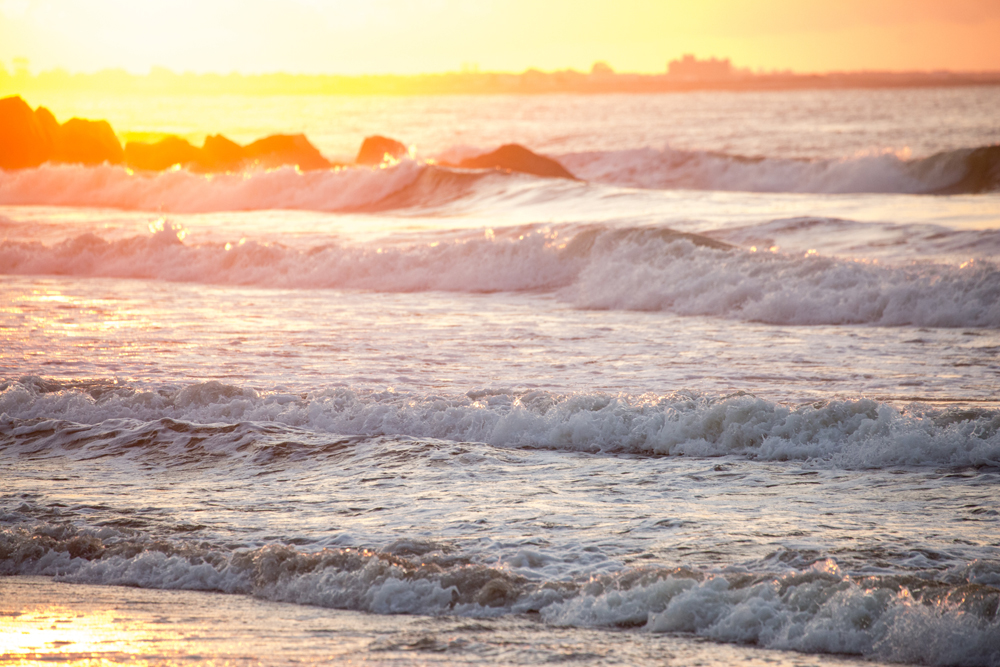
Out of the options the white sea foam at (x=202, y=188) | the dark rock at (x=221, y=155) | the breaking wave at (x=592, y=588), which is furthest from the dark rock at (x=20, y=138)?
the breaking wave at (x=592, y=588)

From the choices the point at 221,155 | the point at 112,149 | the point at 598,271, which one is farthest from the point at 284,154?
the point at 598,271

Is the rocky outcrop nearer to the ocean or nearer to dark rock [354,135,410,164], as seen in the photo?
dark rock [354,135,410,164]

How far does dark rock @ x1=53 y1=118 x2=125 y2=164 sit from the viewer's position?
38656 millimetres

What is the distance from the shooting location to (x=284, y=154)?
37375mm

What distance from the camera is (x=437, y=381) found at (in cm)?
904

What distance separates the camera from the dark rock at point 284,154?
37.2 m

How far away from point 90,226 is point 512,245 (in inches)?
500

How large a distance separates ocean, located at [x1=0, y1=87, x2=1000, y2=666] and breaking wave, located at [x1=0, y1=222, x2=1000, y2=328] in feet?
0.21

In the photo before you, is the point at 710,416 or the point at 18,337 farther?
the point at 18,337

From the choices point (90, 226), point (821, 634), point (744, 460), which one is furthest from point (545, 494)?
point (90, 226)

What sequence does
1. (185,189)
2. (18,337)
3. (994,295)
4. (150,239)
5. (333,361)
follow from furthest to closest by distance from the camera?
(185,189) < (150,239) < (994,295) < (18,337) < (333,361)

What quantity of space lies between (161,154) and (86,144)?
10.2 ft

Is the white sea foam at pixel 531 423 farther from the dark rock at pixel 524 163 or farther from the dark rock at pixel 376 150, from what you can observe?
the dark rock at pixel 376 150

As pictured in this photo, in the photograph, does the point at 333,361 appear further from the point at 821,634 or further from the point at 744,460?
the point at 821,634
